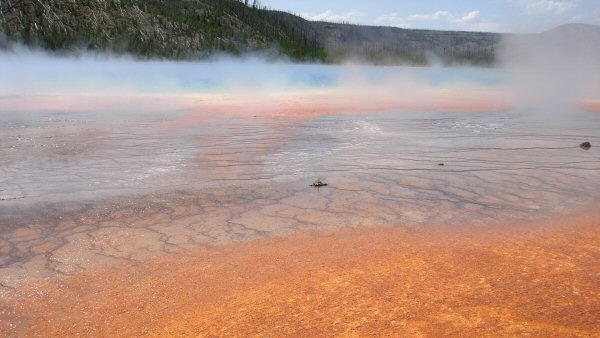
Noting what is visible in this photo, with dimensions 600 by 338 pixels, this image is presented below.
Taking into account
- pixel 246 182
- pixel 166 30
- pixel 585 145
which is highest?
pixel 166 30

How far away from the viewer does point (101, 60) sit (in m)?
56.1

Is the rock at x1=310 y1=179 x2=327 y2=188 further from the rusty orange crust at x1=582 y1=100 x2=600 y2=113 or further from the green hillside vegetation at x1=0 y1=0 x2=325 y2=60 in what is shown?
the green hillside vegetation at x1=0 y1=0 x2=325 y2=60

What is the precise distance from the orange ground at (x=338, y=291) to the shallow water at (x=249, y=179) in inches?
14.8

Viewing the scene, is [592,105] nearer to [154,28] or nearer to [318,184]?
[318,184]

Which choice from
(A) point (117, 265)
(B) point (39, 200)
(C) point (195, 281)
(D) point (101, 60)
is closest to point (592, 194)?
(C) point (195, 281)

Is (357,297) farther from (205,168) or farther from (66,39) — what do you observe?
(66,39)

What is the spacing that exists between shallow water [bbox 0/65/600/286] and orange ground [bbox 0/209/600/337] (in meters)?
0.38

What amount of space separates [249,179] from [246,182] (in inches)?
6.2

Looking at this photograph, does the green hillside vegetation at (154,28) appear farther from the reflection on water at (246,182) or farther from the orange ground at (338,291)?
the orange ground at (338,291)

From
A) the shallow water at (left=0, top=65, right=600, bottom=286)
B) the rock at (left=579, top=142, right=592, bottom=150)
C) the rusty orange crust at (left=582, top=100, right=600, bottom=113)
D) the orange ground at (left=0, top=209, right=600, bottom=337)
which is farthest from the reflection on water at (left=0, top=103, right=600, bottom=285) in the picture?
the rusty orange crust at (left=582, top=100, right=600, bottom=113)

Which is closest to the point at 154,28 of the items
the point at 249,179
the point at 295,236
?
the point at 249,179

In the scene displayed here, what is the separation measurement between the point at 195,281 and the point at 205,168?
344 centimetres

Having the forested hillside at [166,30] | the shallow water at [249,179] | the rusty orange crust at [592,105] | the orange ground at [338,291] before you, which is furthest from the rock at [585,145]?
the forested hillside at [166,30]

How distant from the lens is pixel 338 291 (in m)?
3.18
